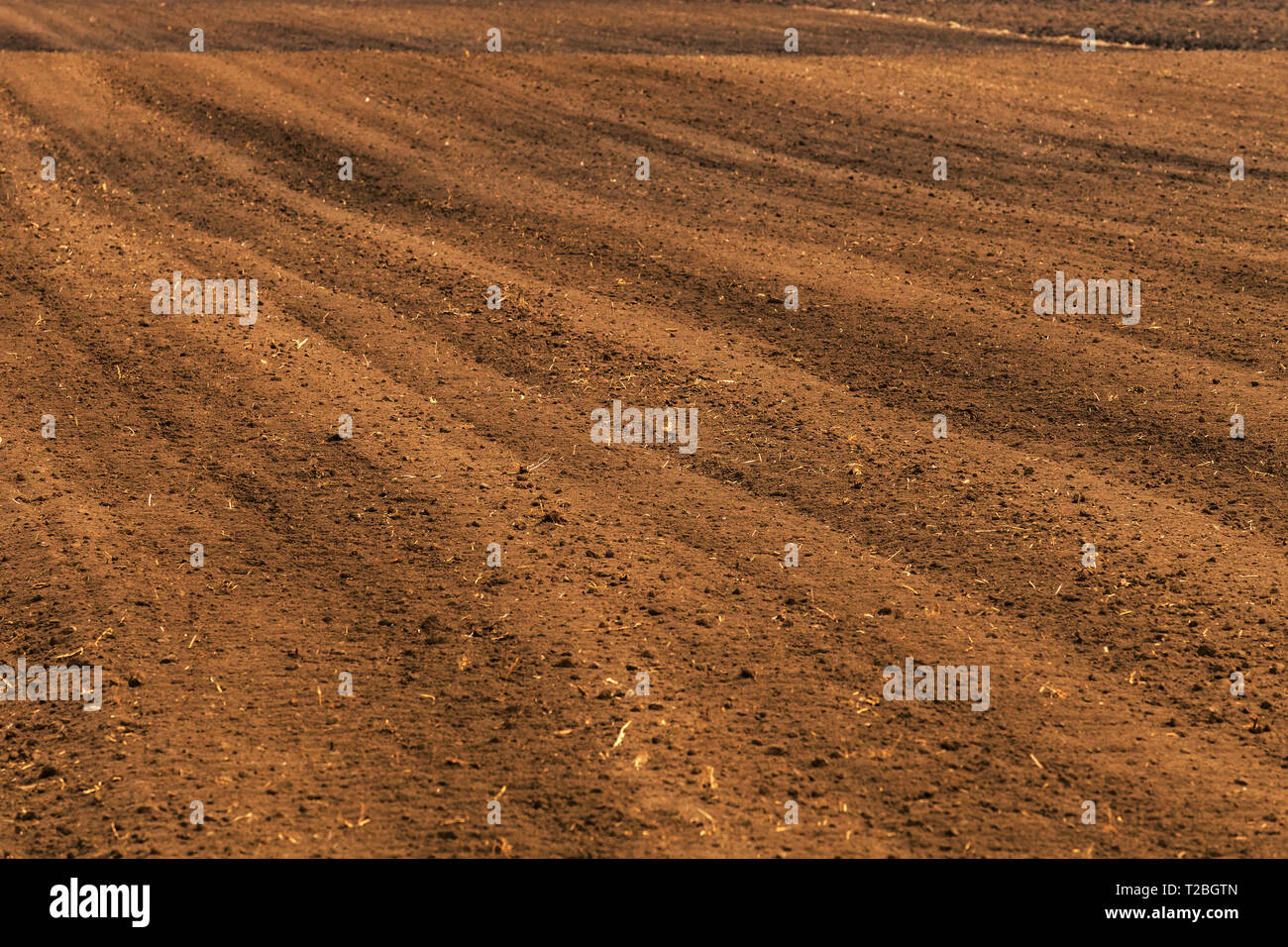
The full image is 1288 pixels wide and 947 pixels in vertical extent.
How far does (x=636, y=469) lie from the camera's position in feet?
28.0

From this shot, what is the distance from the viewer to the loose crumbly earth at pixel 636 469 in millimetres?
5812

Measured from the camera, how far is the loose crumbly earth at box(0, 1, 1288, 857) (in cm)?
581

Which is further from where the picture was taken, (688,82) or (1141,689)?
(688,82)

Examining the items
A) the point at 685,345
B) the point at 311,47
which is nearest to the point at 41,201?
the point at 311,47

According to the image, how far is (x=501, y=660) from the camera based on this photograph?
21.7 feet

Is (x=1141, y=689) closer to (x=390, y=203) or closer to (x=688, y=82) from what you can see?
(x=390, y=203)

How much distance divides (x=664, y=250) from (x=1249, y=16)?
47.2 feet

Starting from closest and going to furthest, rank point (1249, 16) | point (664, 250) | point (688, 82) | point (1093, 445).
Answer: point (1093, 445) → point (664, 250) → point (688, 82) → point (1249, 16)

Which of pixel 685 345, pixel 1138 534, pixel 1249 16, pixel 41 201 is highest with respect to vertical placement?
pixel 1249 16

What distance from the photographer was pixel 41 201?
12.6m

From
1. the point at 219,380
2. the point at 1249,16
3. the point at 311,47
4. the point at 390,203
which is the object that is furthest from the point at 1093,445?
the point at 1249,16

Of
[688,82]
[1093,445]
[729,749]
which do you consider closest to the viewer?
[729,749]

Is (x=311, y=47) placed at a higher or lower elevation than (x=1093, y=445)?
higher
